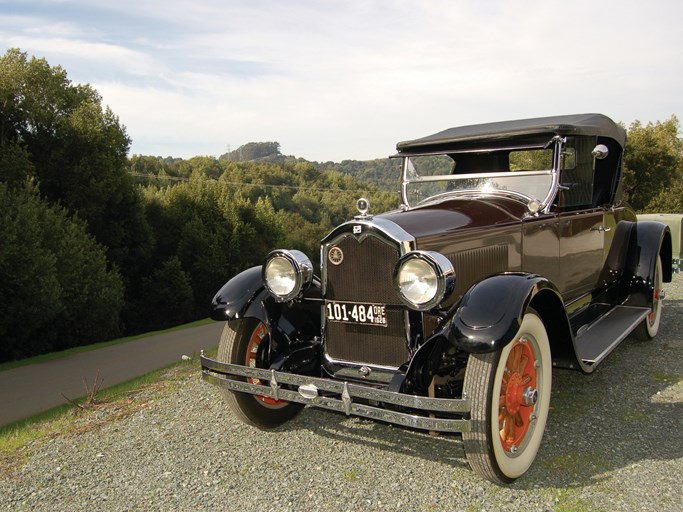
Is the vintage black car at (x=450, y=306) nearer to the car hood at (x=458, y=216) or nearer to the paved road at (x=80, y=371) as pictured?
the car hood at (x=458, y=216)

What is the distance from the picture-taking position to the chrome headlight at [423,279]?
3.13 m

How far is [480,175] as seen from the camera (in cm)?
475

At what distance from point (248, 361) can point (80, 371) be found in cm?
646

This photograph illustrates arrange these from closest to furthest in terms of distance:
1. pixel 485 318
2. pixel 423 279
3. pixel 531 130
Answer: pixel 485 318, pixel 423 279, pixel 531 130

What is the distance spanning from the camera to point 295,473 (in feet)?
11.0

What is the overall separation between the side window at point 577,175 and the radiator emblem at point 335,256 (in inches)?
80.4

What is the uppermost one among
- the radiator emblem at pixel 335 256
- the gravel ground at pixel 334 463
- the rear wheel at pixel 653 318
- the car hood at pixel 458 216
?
the car hood at pixel 458 216

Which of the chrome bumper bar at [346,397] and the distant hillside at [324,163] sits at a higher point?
the distant hillside at [324,163]

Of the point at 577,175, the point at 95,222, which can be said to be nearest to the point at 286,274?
the point at 577,175

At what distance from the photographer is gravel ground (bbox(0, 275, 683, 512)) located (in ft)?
9.95

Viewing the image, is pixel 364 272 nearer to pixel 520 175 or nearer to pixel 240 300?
pixel 240 300

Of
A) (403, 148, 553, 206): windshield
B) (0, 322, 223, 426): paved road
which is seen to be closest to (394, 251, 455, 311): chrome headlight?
(403, 148, 553, 206): windshield

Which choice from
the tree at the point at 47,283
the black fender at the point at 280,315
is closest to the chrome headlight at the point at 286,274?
the black fender at the point at 280,315

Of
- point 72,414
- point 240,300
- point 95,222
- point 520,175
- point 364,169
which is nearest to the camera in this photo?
point 240,300
